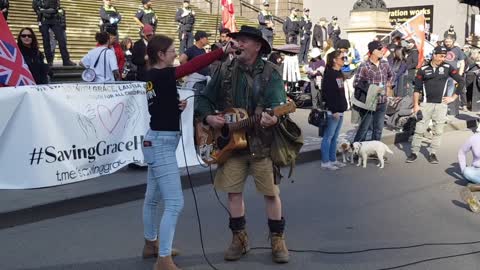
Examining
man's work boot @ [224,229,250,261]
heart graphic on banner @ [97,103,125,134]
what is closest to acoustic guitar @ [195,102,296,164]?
man's work boot @ [224,229,250,261]

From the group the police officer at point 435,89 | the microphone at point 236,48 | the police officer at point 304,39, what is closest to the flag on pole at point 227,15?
the police officer at point 435,89

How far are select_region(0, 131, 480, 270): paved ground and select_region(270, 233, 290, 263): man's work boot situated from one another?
0.08m

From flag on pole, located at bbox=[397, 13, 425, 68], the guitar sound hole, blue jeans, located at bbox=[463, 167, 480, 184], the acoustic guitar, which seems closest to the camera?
the acoustic guitar

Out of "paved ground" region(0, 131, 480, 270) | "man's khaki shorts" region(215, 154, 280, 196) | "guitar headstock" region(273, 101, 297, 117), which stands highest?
"guitar headstock" region(273, 101, 297, 117)

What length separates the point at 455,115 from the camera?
15.2 m

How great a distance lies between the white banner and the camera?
6.42 meters

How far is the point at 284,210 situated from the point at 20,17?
14911mm

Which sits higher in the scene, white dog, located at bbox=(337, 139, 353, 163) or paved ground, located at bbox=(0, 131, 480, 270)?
white dog, located at bbox=(337, 139, 353, 163)

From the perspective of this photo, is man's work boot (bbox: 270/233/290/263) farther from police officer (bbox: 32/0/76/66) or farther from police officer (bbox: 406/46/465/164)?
police officer (bbox: 32/0/76/66)

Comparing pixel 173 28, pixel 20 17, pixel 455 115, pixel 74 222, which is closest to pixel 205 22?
pixel 173 28

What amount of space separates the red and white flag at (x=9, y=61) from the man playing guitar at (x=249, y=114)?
300 cm

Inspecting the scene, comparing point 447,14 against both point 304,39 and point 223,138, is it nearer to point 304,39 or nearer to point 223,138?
point 304,39

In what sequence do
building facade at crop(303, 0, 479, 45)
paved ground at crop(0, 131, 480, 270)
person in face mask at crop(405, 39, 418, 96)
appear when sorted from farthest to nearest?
building facade at crop(303, 0, 479, 45) < person in face mask at crop(405, 39, 418, 96) < paved ground at crop(0, 131, 480, 270)

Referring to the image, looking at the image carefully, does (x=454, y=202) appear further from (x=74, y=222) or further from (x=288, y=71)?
(x=288, y=71)
